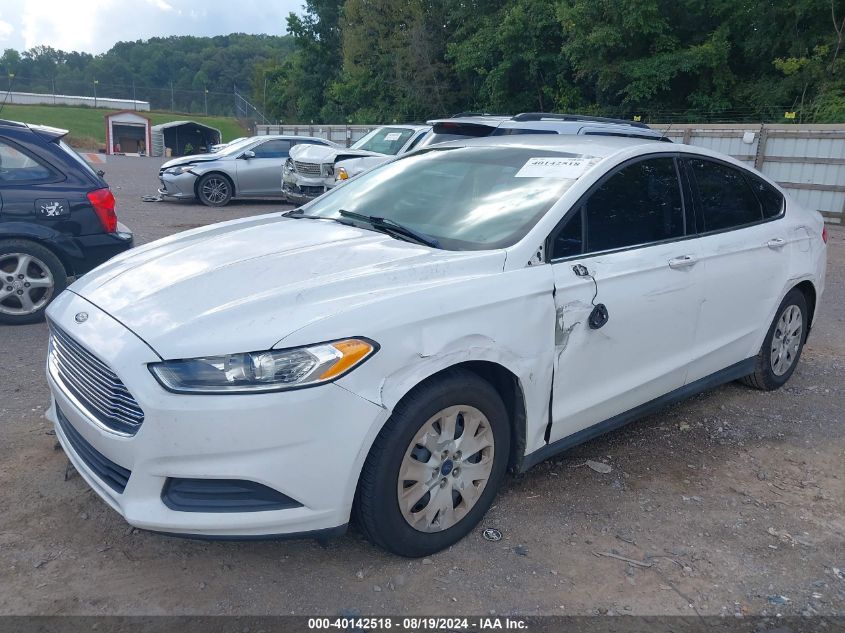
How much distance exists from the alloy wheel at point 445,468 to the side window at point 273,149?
43.6ft

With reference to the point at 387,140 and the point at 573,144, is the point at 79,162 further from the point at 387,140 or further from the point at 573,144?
the point at 387,140

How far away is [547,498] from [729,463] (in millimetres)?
1174

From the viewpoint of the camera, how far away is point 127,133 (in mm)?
52344

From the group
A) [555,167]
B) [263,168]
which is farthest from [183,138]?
[555,167]

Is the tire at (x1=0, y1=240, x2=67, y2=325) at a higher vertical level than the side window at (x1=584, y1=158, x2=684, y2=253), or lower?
lower

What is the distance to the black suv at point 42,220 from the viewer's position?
5625 mm

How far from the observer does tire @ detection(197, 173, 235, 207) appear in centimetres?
1457

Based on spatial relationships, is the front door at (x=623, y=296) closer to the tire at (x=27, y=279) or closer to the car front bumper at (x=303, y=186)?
the tire at (x=27, y=279)

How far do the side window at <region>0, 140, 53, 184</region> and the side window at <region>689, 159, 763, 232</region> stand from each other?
4.92m

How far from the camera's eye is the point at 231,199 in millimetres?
15188

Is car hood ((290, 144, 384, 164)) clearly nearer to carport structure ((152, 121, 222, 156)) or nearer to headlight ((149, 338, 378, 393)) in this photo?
headlight ((149, 338, 378, 393))

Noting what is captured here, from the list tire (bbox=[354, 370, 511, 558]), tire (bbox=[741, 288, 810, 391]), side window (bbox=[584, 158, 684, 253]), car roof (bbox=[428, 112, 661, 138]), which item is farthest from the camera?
car roof (bbox=[428, 112, 661, 138])

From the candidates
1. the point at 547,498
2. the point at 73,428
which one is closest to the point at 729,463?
the point at 547,498

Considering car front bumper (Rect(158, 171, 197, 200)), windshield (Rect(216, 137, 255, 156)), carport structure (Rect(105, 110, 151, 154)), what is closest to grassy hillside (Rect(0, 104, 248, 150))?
carport structure (Rect(105, 110, 151, 154))
